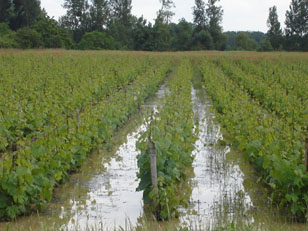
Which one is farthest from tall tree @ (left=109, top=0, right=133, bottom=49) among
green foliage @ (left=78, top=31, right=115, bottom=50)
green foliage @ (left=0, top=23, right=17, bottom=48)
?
green foliage @ (left=0, top=23, right=17, bottom=48)

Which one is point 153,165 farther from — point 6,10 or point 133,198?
point 6,10

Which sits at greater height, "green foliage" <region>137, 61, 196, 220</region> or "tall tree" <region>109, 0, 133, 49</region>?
"tall tree" <region>109, 0, 133, 49</region>

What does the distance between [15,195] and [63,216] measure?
70cm

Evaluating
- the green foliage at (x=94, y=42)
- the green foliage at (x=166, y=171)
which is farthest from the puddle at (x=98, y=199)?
the green foliage at (x=94, y=42)

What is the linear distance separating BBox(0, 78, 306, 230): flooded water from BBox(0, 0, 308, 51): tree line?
4245cm

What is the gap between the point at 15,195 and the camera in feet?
17.6

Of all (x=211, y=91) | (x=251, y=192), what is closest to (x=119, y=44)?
(x=211, y=91)

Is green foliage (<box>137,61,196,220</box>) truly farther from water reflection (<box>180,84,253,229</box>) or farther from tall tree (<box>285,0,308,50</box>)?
tall tree (<box>285,0,308,50</box>)

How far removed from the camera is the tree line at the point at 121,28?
2141 inches

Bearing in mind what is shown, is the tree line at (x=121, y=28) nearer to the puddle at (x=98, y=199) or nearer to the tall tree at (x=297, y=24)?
the tall tree at (x=297, y=24)

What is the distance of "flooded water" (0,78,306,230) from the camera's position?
546 cm

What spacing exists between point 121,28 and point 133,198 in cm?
6905

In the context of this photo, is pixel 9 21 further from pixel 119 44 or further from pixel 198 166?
pixel 198 166

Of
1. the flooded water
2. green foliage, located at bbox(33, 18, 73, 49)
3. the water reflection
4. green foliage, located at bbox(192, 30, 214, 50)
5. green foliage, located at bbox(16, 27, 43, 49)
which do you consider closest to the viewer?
the flooded water
